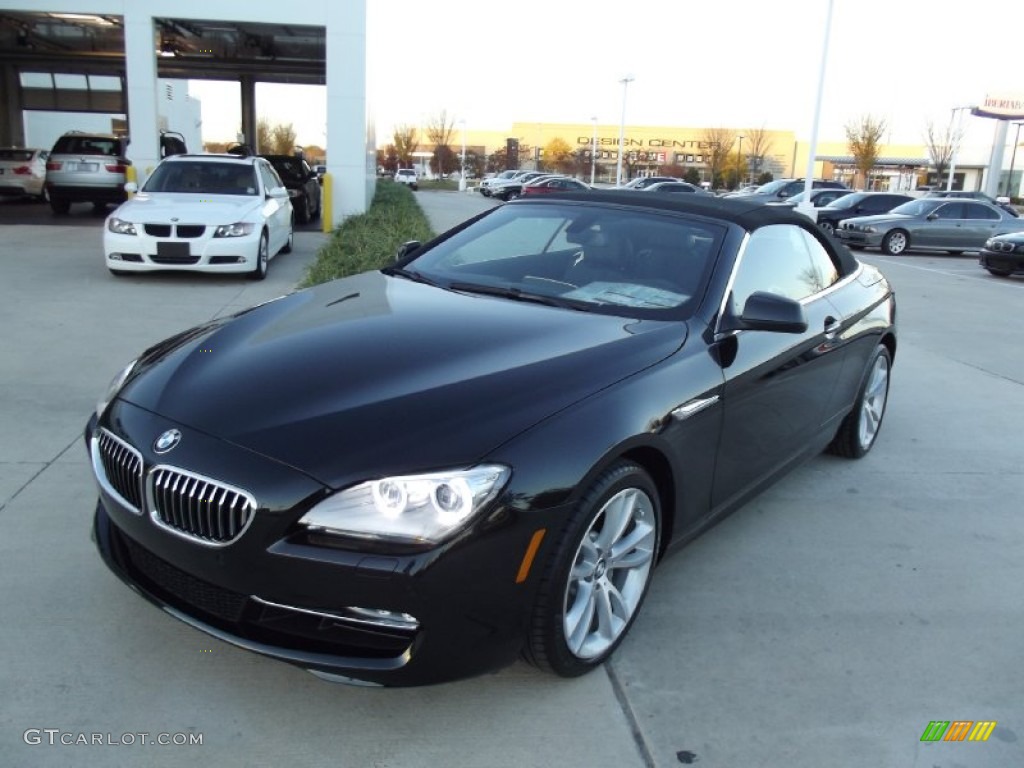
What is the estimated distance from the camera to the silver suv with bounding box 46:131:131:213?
17.5m

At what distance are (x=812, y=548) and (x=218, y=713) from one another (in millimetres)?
2661

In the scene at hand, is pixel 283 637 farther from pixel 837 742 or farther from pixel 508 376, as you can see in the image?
pixel 837 742

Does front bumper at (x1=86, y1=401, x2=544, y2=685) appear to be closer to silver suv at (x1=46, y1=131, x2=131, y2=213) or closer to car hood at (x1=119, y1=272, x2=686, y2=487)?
car hood at (x1=119, y1=272, x2=686, y2=487)

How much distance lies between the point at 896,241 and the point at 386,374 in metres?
20.3

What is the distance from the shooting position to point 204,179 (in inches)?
443

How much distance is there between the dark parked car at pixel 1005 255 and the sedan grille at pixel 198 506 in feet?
56.0

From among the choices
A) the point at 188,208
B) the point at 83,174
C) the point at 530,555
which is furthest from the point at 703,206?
the point at 83,174

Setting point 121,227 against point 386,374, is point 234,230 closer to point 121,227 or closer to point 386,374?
point 121,227

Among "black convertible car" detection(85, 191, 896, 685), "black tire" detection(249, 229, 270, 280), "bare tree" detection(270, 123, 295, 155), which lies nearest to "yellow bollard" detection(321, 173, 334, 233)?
"black tire" detection(249, 229, 270, 280)

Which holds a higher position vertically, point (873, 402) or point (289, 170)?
point (289, 170)

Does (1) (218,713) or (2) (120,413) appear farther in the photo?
(2) (120,413)

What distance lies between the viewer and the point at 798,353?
3.97 m

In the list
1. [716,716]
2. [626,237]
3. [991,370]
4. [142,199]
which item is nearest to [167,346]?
[626,237]

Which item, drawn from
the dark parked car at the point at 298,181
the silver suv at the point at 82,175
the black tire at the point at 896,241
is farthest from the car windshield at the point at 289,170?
the black tire at the point at 896,241
